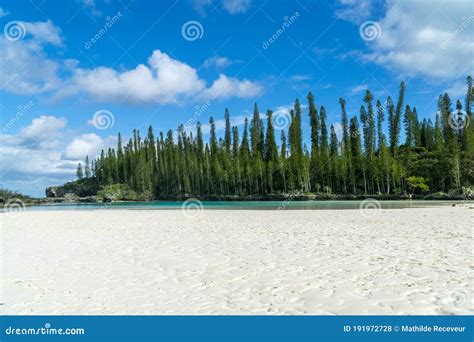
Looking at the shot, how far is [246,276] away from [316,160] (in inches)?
3213

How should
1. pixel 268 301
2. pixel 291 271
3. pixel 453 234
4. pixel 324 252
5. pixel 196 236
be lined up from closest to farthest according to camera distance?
pixel 268 301, pixel 291 271, pixel 324 252, pixel 453 234, pixel 196 236

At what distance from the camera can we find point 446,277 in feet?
22.5

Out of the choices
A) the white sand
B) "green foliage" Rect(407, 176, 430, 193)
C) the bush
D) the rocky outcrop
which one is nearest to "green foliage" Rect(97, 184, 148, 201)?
the bush

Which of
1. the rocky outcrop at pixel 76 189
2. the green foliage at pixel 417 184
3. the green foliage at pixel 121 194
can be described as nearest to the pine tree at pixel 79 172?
the rocky outcrop at pixel 76 189

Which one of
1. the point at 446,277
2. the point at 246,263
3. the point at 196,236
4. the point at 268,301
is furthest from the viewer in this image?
the point at 196,236

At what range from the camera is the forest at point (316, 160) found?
242 feet

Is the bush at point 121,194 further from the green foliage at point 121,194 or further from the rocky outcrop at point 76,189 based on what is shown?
the rocky outcrop at point 76,189

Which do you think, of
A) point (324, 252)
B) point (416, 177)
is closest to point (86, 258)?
point (324, 252)

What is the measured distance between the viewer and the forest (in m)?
73.9

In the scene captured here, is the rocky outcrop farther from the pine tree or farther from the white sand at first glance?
the white sand

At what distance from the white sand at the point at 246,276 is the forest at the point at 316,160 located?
6126 cm

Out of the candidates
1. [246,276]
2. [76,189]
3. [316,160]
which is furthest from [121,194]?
[246,276]

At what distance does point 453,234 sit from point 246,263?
8467mm
